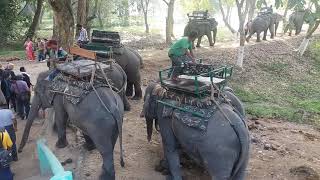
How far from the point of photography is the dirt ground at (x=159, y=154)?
7.48 metres

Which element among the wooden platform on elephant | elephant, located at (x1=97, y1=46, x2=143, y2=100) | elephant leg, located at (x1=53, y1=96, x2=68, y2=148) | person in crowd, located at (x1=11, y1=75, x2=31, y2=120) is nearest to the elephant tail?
the wooden platform on elephant

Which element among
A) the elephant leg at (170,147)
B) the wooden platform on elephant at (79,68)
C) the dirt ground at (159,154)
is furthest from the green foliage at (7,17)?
the elephant leg at (170,147)

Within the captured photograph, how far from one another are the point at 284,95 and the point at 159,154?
7.27m

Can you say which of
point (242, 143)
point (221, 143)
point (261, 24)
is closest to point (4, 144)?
point (221, 143)

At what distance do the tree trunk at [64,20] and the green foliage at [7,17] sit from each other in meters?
10.1

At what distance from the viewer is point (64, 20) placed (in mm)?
15766

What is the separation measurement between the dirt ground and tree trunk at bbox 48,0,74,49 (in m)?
6.24

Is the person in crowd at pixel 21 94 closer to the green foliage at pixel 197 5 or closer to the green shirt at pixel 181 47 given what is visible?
the green shirt at pixel 181 47

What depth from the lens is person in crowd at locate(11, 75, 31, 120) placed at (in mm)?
9922

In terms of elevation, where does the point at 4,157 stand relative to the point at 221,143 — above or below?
below

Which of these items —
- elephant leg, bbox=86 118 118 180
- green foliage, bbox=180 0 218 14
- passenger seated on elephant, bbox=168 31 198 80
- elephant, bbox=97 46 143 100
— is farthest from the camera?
green foliage, bbox=180 0 218 14

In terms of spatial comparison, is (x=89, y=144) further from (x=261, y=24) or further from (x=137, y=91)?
(x=261, y=24)

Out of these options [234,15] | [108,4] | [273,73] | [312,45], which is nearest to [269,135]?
[273,73]

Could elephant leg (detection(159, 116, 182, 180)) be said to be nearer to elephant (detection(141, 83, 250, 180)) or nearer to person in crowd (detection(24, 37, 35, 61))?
elephant (detection(141, 83, 250, 180))
